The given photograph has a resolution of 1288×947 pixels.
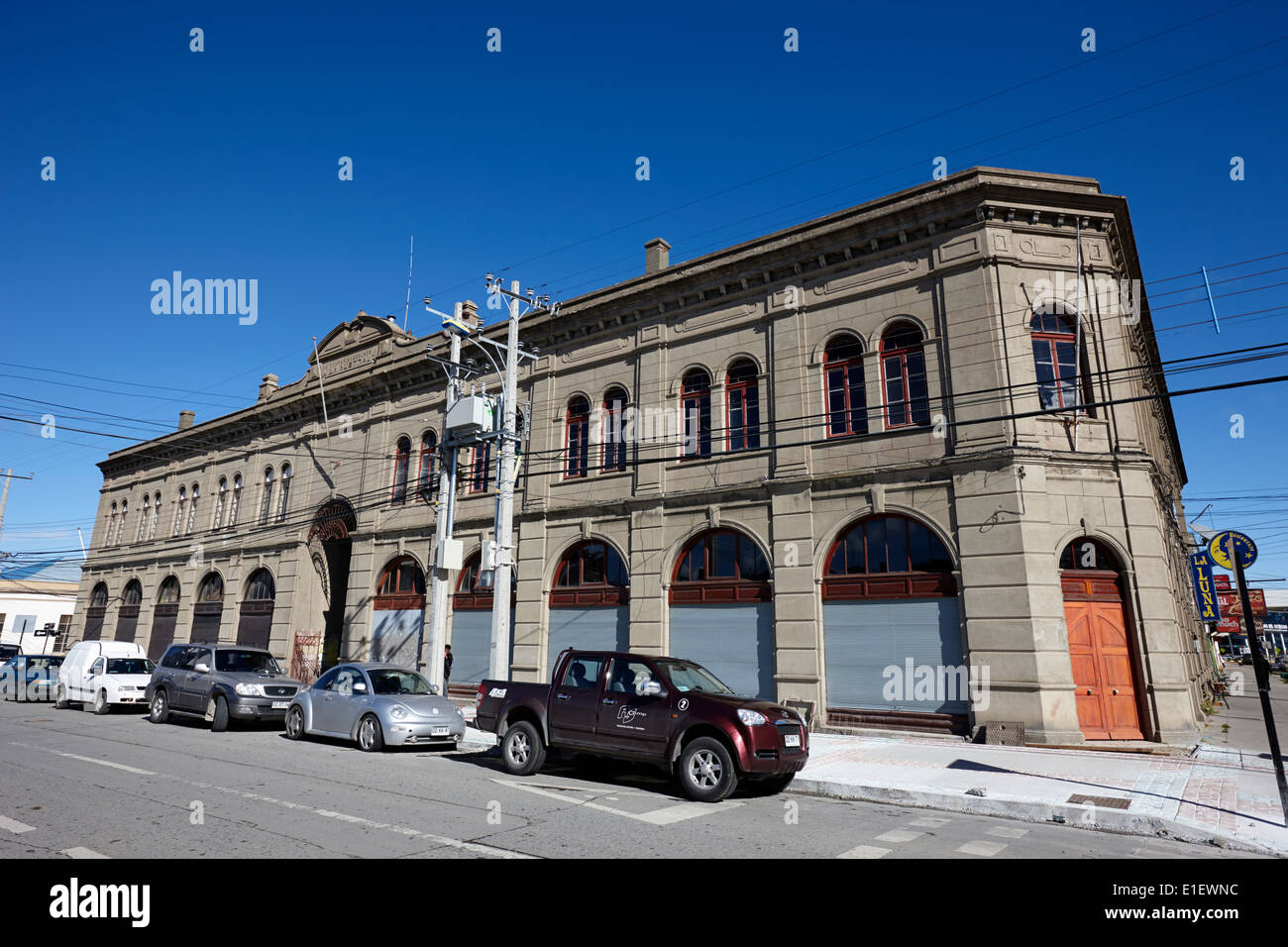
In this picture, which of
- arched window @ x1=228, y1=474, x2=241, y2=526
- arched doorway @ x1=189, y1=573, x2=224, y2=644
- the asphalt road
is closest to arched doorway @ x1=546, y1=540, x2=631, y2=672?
the asphalt road

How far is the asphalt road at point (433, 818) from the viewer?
A: 267 inches

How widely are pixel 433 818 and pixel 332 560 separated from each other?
25224mm

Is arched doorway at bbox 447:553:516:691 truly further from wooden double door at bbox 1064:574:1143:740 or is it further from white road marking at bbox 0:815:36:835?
white road marking at bbox 0:815:36:835

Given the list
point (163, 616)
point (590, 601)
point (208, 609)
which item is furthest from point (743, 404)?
point (163, 616)

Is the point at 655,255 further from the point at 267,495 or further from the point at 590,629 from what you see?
the point at 267,495

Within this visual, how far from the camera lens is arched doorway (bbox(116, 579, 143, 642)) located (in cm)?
3841

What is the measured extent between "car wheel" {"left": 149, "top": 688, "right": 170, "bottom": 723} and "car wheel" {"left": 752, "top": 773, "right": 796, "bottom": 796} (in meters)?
15.0

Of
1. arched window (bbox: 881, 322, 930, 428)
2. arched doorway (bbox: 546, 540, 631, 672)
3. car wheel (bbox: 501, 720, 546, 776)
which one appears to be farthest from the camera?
arched doorway (bbox: 546, 540, 631, 672)

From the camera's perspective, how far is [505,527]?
17.2 metres

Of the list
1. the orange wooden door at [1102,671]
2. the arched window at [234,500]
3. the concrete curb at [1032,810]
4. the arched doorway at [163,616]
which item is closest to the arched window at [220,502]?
the arched window at [234,500]

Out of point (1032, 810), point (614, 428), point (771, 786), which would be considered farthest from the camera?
point (614, 428)

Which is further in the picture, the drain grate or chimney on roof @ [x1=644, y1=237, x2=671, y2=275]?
chimney on roof @ [x1=644, y1=237, x2=671, y2=275]

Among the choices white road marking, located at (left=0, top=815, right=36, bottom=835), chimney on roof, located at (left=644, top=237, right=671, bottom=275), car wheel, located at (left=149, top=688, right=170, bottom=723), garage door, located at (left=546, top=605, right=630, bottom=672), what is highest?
chimney on roof, located at (left=644, top=237, right=671, bottom=275)
